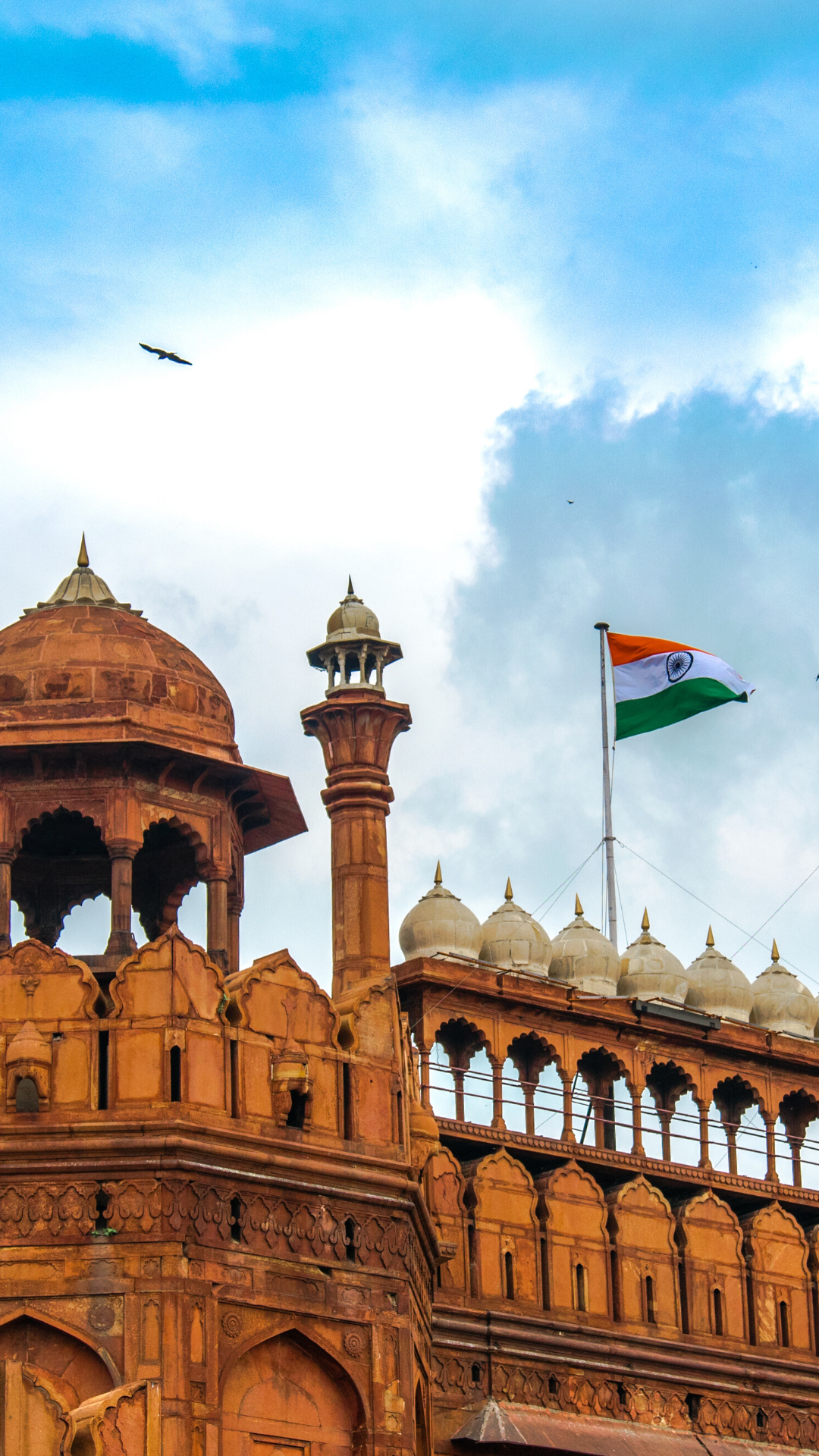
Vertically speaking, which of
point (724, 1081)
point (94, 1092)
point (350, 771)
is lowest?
point (94, 1092)

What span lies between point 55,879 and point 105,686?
2.86m

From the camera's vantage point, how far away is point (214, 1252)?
17.4 metres

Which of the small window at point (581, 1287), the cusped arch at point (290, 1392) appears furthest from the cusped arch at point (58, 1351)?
the small window at point (581, 1287)

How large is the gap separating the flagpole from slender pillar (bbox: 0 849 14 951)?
333 inches

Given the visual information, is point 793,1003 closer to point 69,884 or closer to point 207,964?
point 69,884

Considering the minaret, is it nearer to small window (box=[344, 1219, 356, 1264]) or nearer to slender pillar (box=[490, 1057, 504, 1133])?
slender pillar (box=[490, 1057, 504, 1133])

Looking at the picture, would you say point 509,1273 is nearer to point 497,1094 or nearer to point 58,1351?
point 497,1094

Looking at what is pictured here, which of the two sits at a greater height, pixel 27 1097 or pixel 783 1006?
pixel 783 1006

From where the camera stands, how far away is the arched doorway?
17.2 metres

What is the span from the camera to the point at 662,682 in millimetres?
29719

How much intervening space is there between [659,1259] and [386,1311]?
6205mm

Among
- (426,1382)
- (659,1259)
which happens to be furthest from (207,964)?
(659,1259)

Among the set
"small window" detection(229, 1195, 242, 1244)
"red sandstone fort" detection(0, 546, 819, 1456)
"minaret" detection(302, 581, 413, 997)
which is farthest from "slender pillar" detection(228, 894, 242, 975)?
"small window" detection(229, 1195, 242, 1244)

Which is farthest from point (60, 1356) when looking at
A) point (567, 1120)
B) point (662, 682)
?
point (662, 682)
